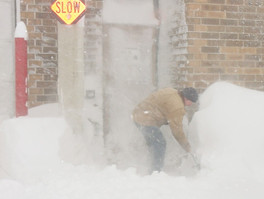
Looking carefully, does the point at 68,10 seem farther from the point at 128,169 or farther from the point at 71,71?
the point at 128,169

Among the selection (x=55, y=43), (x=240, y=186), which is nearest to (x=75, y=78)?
(x=55, y=43)

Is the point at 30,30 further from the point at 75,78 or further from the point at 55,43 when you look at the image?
the point at 75,78

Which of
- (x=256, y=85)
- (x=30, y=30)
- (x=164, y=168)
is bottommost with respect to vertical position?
(x=164, y=168)

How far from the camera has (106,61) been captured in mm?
6133

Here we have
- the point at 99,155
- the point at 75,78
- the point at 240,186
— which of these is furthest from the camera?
the point at 99,155

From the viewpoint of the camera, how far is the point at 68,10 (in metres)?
4.66

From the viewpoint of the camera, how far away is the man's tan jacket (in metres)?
5.09

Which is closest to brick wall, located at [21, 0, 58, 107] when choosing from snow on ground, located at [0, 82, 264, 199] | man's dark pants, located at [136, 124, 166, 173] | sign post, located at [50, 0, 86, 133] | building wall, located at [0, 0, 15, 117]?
snow on ground, located at [0, 82, 264, 199]

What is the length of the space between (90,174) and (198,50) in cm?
253

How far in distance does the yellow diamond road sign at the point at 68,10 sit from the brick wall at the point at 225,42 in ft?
6.07

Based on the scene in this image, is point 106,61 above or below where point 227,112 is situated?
above

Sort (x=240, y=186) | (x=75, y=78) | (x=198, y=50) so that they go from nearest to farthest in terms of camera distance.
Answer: (x=240, y=186), (x=75, y=78), (x=198, y=50)

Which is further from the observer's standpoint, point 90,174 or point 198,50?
point 198,50

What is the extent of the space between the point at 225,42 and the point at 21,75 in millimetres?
3005
